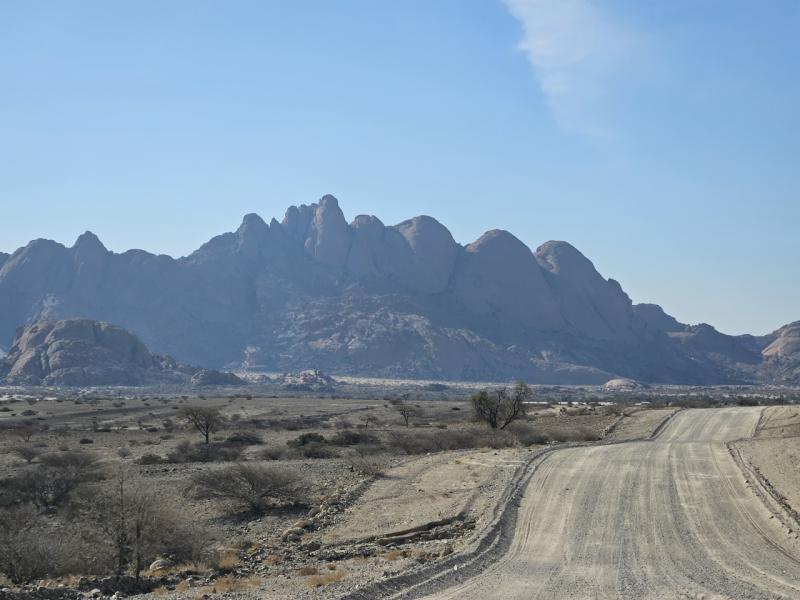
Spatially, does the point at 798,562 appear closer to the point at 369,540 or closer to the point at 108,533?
the point at 369,540

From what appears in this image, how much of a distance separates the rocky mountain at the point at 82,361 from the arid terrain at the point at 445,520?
13871 cm

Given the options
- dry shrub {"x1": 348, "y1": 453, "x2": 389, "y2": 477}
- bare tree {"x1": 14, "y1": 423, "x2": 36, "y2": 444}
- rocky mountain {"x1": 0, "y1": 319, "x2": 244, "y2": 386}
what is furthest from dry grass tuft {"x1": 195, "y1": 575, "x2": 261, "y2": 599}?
rocky mountain {"x1": 0, "y1": 319, "x2": 244, "y2": 386}

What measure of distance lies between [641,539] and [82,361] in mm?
181514

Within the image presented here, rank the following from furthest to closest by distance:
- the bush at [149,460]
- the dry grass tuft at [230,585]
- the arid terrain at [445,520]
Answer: the bush at [149,460] < the arid terrain at [445,520] < the dry grass tuft at [230,585]

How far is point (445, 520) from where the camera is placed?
949 inches

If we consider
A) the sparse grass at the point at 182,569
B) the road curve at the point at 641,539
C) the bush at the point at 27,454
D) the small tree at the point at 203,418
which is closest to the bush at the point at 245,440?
the small tree at the point at 203,418

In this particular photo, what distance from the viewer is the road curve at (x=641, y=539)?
16.4 meters

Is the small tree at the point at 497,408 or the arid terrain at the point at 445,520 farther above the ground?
the small tree at the point at 497,408

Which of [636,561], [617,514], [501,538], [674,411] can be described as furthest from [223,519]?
[674,411]

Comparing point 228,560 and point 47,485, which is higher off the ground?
point 47,485

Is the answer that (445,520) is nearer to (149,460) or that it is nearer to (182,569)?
(182,569)

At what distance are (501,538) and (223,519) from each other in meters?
11.3

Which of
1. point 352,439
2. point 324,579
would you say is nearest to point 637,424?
point 352,439

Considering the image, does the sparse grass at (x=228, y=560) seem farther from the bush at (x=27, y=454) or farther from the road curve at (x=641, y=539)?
the bush at (x=27, y=454)
